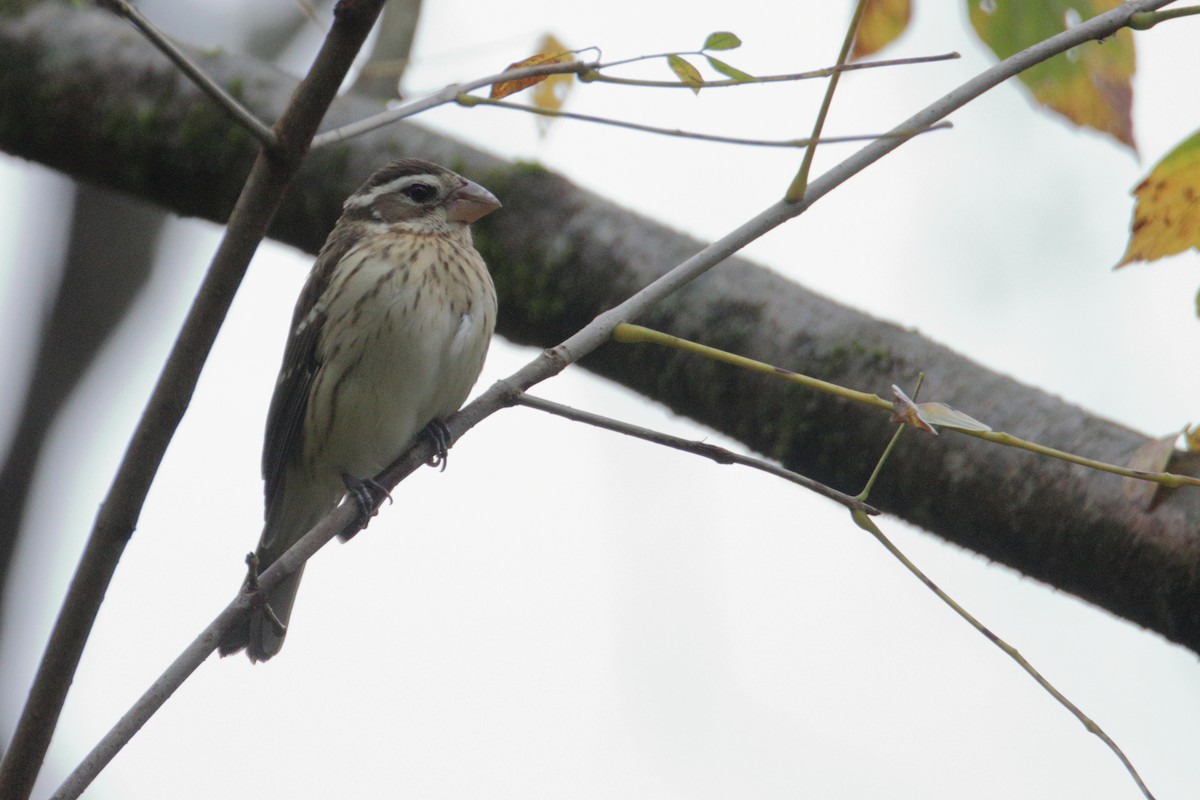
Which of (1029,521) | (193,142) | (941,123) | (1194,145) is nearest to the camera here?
(941,123)

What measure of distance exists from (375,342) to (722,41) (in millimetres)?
2486

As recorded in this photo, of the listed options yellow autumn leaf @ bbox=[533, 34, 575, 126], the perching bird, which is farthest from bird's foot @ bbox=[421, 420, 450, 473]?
yellow autumn leaf @ bbox=[533, 34, 575, 126]

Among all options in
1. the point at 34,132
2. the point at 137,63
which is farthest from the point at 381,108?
the point at 34,132

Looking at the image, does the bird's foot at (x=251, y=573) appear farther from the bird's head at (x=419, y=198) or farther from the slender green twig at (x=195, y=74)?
the bird's head at (x=419, y=198)

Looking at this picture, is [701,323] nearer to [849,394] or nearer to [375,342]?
[375,342]

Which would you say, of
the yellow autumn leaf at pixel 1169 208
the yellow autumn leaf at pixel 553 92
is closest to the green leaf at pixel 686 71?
the yellow autumn leaf at pixel 1169 208

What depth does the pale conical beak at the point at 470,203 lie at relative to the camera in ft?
15.4

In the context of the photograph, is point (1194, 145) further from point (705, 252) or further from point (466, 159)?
point (466, 159)

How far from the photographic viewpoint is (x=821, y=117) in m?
2.51

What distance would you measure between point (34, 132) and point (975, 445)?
11.5 feet

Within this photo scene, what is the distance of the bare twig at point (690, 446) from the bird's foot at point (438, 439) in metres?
1.89

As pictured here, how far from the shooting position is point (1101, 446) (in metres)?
3.70

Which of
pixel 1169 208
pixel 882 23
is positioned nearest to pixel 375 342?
pixel 882 23

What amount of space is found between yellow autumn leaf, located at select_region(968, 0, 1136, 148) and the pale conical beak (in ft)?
6.35
